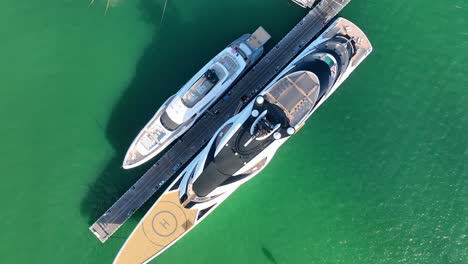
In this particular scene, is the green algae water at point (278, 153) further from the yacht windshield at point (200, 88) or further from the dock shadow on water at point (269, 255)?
the yacht windshield at point (200, 88)

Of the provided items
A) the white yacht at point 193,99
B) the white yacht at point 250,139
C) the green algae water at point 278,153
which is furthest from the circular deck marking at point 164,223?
the white yacht at point 193,99

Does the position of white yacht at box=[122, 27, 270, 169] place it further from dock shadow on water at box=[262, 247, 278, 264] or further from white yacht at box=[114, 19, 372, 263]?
dock shadow on water at box=[262, 247, 278, 264]

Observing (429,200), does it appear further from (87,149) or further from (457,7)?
(87,149)

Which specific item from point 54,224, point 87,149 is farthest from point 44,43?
point 54,224

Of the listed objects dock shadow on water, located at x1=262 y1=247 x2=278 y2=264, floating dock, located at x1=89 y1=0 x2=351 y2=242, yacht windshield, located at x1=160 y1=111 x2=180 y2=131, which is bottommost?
dock shadow on water, located at x1=262 y1=247 x2=278 y2=264

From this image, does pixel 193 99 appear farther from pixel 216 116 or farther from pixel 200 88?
pixel 216 116

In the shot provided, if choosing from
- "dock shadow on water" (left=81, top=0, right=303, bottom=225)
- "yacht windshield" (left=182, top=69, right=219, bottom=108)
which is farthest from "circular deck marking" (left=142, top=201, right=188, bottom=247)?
A: "yacht windshield" (left=182, top=69, right=219, bottom=108)

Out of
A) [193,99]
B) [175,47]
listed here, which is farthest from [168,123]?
[175,47]
